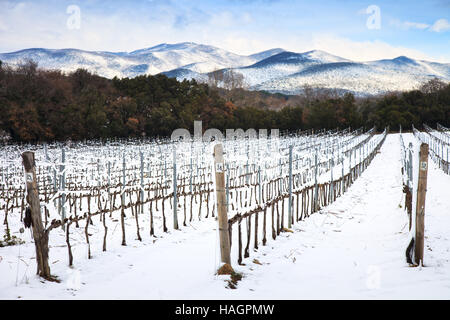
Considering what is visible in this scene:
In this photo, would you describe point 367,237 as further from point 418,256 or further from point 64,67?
point 64,67

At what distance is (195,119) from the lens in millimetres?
36969

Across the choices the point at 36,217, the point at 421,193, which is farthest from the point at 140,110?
the point at 421,193

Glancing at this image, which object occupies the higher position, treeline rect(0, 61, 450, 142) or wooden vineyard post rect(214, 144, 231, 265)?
treeline rect(0, 61, 450, 142)

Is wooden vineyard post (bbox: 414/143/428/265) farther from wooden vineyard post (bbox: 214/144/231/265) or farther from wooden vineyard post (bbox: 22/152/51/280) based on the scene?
wooden vineyard post (bbox: 22/152/51/280)

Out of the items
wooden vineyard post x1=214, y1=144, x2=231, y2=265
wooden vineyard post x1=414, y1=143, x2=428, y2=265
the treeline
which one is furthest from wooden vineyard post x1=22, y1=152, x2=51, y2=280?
the treeline

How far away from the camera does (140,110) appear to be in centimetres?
3500

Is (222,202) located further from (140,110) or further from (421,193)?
(140,110)

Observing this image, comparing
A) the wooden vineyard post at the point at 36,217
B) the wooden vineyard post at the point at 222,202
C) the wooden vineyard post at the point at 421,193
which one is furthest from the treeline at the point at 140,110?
the wooden vineyard post at the point at 421,193

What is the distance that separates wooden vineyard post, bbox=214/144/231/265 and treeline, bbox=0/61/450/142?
27569 millimetres

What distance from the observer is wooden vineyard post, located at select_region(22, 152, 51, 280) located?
128 inches

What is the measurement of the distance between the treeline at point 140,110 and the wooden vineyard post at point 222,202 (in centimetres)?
2757

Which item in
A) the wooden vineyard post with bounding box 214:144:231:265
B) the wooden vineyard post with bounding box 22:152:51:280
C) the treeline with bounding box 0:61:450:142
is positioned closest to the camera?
the wooden vineyard post with bounding box 22:152:51:280

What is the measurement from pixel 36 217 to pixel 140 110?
32869 mm
